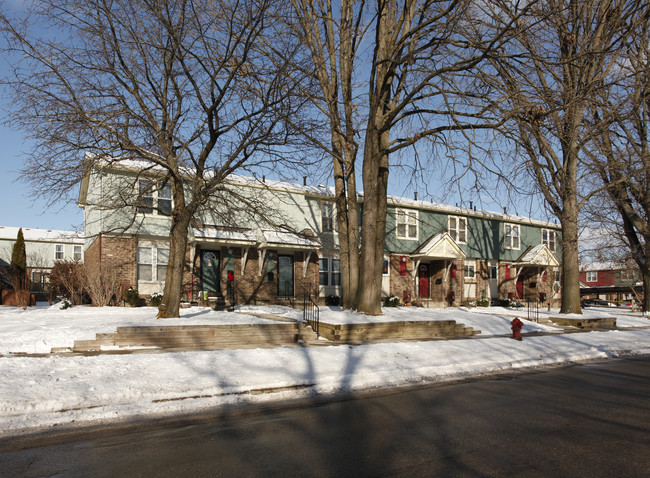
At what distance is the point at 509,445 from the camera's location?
518cm

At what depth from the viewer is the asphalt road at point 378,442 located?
177 inches

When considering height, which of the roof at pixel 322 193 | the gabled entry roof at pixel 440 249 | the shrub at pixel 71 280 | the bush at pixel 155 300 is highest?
the roof at pixel 322 193

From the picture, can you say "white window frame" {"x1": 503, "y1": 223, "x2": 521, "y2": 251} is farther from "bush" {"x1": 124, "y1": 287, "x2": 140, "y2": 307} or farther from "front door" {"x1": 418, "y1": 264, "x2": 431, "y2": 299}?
"bush" {"x1": 124, "y1": 287, "x2": 140, "y2": 307}

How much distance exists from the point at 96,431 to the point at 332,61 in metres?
14.9

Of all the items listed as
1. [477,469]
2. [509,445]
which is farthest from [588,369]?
[477,469]

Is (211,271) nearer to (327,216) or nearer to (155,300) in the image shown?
(155,300)

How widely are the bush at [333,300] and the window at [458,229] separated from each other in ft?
31.6

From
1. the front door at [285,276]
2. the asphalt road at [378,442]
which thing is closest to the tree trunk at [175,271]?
the asphalt road at [378,442]

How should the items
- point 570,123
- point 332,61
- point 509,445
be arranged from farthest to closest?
1. point 332,61
2. point 570,123
3. point 509,445

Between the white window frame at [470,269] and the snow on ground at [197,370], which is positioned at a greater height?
the white window frame at [470,269]

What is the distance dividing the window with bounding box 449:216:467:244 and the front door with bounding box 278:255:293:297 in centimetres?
1156

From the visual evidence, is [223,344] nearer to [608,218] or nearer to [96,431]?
[96,431]

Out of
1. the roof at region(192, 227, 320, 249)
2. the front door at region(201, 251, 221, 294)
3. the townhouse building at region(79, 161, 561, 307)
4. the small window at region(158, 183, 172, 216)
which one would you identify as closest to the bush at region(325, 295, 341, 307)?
the townhouse building at region(79, 161, 561, 307)

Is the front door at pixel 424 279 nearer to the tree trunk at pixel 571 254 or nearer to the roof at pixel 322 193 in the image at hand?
the roof at pixel 322 193
